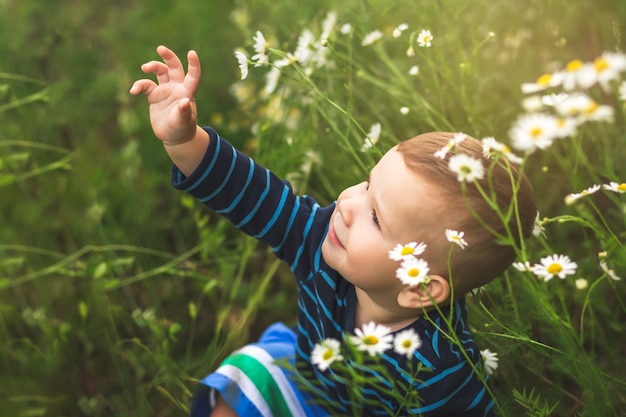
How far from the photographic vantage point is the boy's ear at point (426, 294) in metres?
1.07

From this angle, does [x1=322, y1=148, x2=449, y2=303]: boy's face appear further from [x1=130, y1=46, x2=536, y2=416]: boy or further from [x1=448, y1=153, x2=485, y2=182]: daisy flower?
[x1=448, y1=153, x2=485, y2=182]: daisy flower

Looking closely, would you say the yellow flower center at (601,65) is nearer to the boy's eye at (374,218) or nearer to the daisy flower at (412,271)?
the daisy flower at (412,271)

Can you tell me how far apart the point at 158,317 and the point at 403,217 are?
850 mm

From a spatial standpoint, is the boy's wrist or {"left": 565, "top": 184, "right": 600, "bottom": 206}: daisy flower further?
the boy's wrist

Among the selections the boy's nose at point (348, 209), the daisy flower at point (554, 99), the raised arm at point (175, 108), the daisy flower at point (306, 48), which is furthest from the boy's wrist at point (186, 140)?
the daisy flower at point (554, 99)

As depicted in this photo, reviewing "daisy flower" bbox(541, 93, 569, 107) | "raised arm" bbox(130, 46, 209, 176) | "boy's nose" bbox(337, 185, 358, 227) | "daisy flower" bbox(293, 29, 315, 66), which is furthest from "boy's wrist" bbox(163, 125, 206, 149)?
"daisy flower" bbox(541, 93, 569, 107)

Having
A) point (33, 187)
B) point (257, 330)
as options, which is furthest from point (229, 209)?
point (33, 187)

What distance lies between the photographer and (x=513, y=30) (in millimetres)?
1960

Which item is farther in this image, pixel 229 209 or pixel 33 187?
pixel 33 187

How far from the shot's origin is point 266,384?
1344 mm

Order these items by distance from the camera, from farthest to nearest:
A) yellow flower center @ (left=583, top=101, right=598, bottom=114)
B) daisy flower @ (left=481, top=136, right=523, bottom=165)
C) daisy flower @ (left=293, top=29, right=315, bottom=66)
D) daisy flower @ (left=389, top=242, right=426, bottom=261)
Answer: daisy flower @ (left=293, top=29, right=315, bottom=66), daisy flower @ (left=389, top=242, right=426, bottom=261), daisy flower @ (left=481, top=136, right=523, bottom=165), yellow flower center @ (left=583, top=101, right=598, bottom=114)

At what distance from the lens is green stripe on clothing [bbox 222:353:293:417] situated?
134cm

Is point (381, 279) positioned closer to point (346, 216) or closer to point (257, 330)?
point (346, 216)

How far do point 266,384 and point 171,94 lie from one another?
550mm
